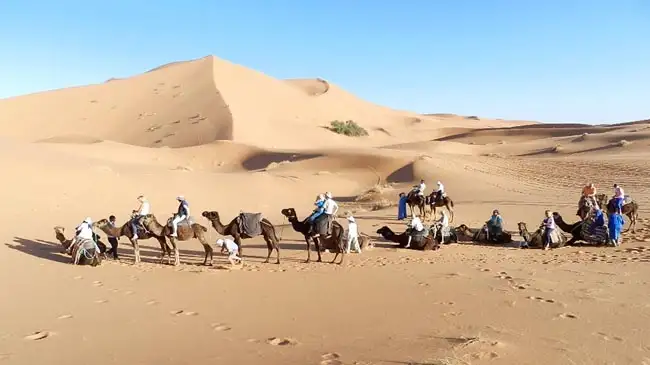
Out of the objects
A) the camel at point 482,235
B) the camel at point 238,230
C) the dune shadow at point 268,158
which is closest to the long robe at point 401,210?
the camel at point 482,235

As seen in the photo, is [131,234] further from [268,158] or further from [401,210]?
[268,158]

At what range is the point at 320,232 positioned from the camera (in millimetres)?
12805

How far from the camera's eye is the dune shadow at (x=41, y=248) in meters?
12.6

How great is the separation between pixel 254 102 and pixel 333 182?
1297 inches

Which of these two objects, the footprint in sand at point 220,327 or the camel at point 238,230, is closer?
the footprint in sand at point 220,327

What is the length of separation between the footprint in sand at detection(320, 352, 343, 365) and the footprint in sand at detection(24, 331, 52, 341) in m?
3.84

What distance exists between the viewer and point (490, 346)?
6488 millimetres

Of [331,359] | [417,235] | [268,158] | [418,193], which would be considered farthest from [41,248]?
[268,158]

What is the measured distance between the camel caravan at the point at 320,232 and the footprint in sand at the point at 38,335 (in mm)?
4983

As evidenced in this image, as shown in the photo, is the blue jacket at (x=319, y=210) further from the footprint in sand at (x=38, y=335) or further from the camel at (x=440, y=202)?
the camel at (x=440, y=202)

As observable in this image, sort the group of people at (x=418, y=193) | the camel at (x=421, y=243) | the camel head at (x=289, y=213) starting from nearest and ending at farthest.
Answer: the camel head at (x=289, y=213) → the camel at (x=421, y=243) → the group of people at (x=418, y=193)

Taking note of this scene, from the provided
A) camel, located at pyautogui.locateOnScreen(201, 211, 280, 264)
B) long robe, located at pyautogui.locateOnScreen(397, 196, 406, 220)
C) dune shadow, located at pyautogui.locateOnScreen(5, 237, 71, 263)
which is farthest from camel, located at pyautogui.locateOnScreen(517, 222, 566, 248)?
dune shadow, located at pyautogui.locateOnScreen(5, 237, 71, 263)

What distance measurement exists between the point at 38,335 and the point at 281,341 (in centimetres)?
331

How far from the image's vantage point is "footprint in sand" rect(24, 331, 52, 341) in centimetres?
696
